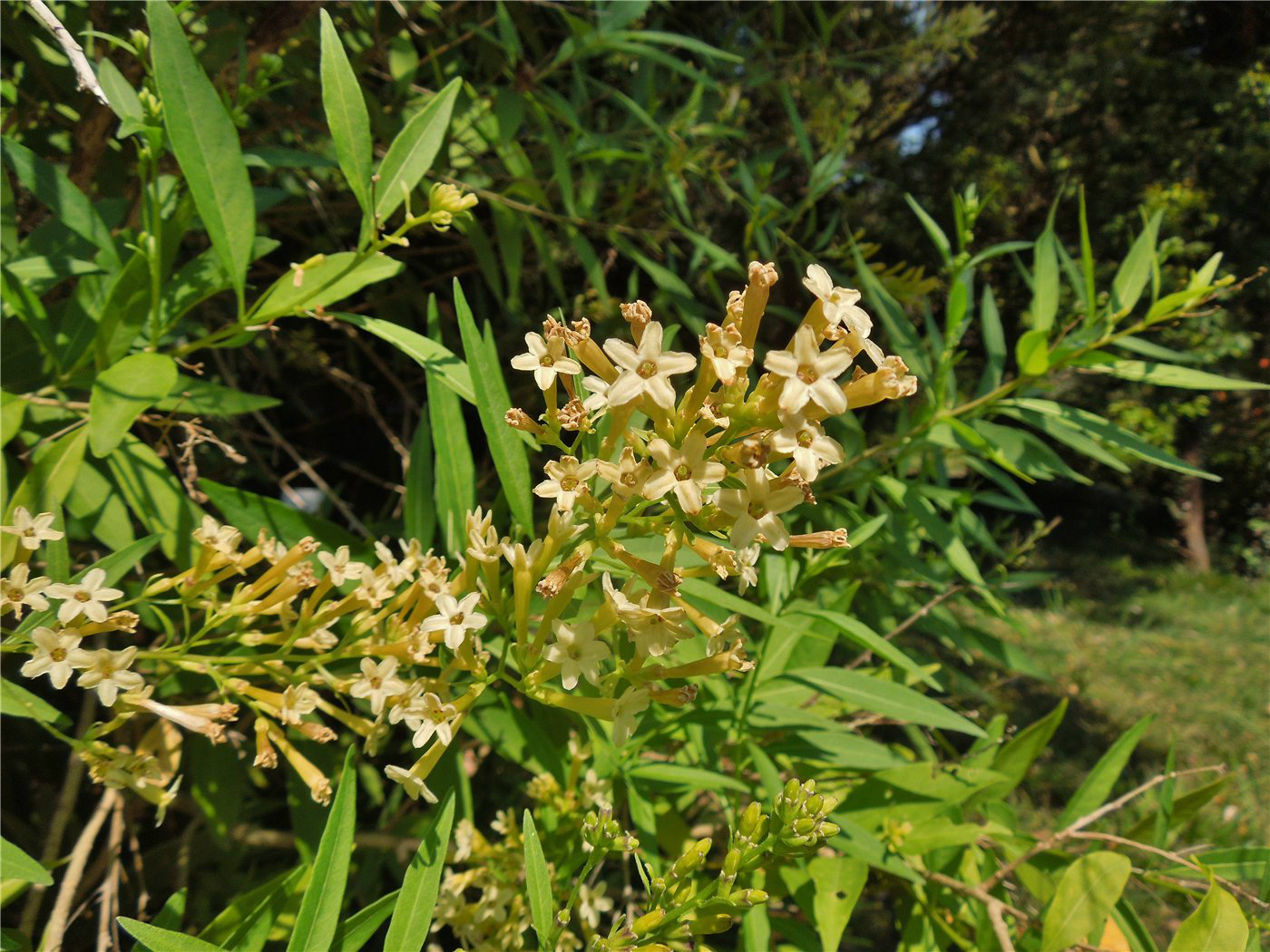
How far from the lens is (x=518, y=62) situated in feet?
8.25

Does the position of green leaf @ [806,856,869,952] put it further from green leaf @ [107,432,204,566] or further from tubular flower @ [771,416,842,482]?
green leaf @ [107,432,204,566]

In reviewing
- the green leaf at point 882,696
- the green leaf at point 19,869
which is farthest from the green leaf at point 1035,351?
the green leaf at point 19,869

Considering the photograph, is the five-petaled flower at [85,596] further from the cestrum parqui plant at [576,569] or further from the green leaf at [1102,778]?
the green leaf at [1102,778]

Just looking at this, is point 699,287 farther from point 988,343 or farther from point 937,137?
point 937,137

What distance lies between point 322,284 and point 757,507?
2.90 feet

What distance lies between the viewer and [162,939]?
3.15 ft

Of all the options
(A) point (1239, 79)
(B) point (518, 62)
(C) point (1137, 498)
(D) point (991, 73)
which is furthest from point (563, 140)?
(C) point (1137, 498)

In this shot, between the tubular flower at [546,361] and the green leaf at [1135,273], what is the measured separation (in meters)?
1.41

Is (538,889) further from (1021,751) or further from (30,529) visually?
(1021,751)

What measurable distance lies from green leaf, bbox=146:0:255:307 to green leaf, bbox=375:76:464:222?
21 cm

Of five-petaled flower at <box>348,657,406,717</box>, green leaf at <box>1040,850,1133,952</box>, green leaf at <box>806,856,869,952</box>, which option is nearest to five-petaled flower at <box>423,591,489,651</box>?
five-petaled flower at <box>348,657,406,717</box>

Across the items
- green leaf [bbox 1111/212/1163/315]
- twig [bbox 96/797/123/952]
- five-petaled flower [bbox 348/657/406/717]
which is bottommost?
twig [bbox 96/797/123/952]

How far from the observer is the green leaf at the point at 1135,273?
1763 mm

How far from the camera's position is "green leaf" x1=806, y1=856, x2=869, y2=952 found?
53.8 inches
